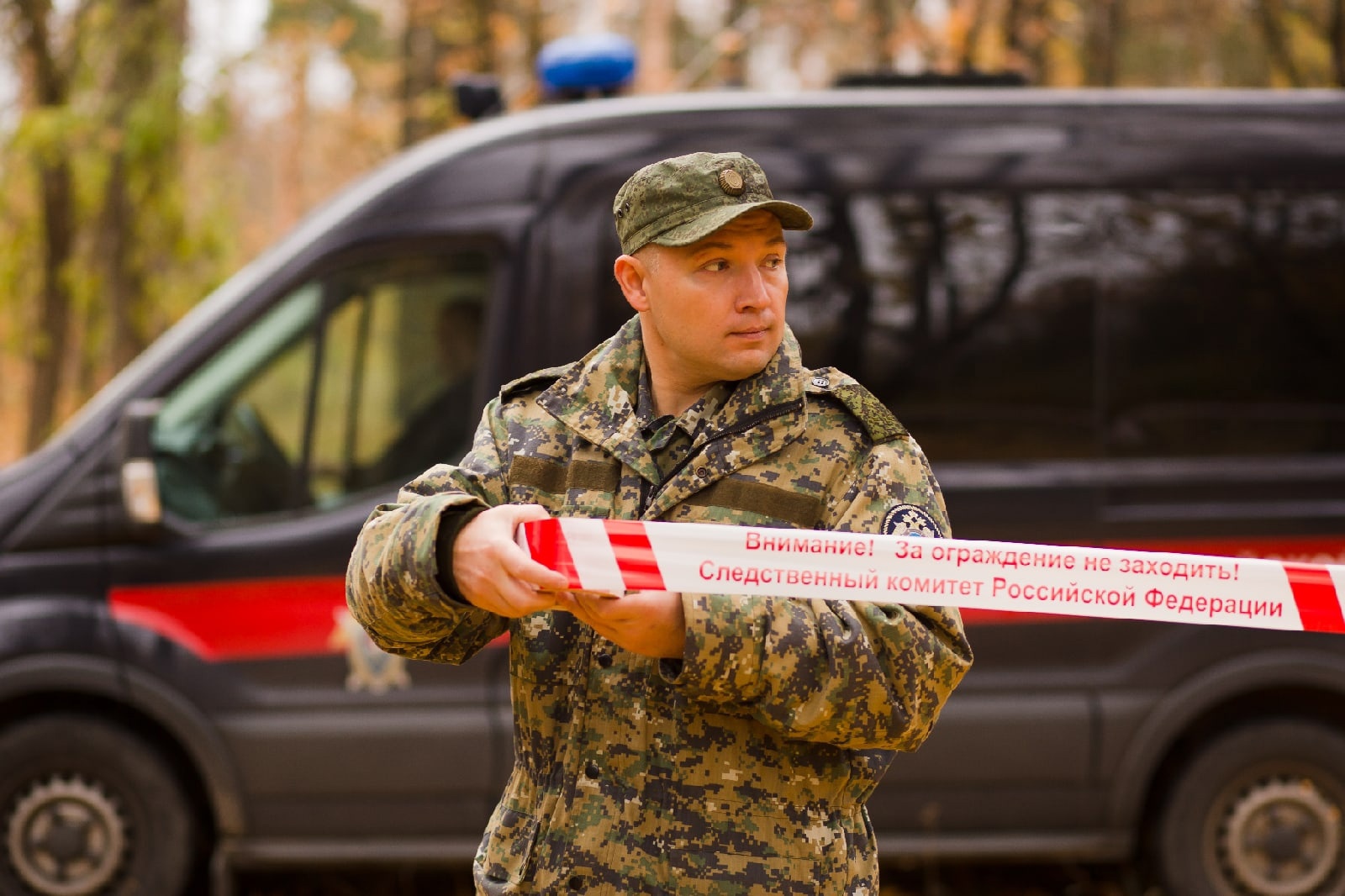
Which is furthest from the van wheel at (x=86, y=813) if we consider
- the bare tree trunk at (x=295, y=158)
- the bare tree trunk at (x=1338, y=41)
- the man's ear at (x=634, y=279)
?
the bare tree trunk at (x=295, y=158)

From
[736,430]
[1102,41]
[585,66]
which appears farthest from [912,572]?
[1102,41]

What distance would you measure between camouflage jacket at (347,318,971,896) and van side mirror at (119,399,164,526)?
2170mm

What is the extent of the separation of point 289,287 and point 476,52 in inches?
314

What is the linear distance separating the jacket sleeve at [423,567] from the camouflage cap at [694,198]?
14.2 inches

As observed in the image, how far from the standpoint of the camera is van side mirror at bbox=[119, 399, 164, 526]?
3.63 metres

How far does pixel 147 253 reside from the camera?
333 inches

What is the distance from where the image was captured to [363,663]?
383cm

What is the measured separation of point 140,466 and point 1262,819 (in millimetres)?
3427

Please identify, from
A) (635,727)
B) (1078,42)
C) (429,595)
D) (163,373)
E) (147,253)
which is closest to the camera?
(429,595)

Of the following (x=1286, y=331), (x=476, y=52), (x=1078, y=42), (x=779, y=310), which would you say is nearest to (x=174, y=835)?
(x=779, y=310)

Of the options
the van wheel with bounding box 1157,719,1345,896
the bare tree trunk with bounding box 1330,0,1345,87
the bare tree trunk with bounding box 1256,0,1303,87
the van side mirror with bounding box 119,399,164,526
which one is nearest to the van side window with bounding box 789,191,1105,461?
the van wheel with bounding box 1157,719,1345,896

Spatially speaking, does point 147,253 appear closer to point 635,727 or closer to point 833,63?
point 635,727

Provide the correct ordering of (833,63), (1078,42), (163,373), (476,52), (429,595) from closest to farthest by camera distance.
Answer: (429,595) → (163,373) → (476,52) → (1078,42) → (833,63)

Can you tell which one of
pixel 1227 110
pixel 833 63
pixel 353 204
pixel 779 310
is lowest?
pixel 779 310
